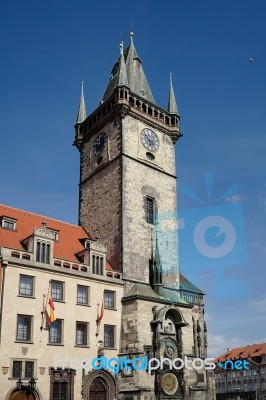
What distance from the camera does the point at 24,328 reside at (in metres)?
30.3

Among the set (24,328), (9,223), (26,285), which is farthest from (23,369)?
(9,223)

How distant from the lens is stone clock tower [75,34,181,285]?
128 ft

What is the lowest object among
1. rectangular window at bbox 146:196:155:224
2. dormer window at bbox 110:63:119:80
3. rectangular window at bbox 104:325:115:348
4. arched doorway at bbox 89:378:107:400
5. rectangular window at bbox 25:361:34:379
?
arched doorway at bbox 89:378:107:400

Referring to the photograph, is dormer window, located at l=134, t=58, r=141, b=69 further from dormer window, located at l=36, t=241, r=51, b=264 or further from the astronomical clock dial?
the astronomical clock dial

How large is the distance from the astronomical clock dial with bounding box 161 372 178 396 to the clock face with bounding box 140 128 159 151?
19849mm

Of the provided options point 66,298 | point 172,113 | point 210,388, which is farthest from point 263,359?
point 66,298

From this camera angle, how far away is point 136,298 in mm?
34969

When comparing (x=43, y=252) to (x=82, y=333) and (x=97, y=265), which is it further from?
(x=82, y=333)

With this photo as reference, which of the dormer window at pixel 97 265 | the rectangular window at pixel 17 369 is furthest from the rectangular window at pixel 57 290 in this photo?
the rectangular window at pixel 17 369

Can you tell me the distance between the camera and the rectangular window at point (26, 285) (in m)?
30.9

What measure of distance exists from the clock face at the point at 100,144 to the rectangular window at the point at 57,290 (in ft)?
50.8

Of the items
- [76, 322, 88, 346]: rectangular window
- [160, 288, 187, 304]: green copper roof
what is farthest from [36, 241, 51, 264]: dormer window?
[160, 288, 187, 304]: green copper roof

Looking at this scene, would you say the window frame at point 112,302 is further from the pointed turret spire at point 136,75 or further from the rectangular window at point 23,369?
the pointed turret spire at point 136,75

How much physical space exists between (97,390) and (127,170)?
17.8 meters
